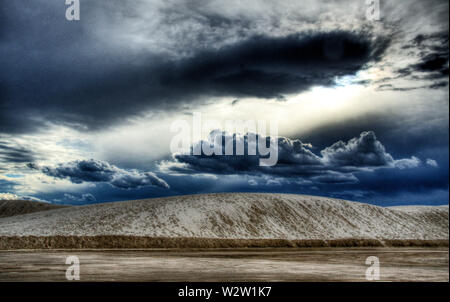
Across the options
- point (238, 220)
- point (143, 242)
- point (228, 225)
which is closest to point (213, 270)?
point (143, 242)

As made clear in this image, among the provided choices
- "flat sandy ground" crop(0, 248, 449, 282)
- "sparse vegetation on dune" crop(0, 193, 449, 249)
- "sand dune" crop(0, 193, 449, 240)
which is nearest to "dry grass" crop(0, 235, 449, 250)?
"sparse vegetation on dune" crop(0, 193, 449, 249)

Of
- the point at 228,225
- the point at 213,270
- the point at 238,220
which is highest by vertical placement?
the point at 238,220

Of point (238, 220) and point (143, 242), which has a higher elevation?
point (238, 220)

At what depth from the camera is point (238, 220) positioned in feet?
245

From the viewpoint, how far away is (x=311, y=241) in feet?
229

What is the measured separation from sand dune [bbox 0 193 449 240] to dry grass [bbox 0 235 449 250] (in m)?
1.78

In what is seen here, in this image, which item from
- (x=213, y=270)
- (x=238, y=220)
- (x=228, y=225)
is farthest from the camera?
(x=238, y=220)

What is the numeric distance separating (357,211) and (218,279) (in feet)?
263

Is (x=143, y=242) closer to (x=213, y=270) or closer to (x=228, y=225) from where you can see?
(x=228, y=225)

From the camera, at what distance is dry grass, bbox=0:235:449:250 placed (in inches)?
2115

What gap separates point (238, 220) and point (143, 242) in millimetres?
22096

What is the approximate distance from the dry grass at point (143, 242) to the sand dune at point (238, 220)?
178 centimetres

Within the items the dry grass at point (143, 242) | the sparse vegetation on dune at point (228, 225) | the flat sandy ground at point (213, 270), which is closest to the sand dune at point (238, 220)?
the sparse vegetation on dune at point (228, 225)
